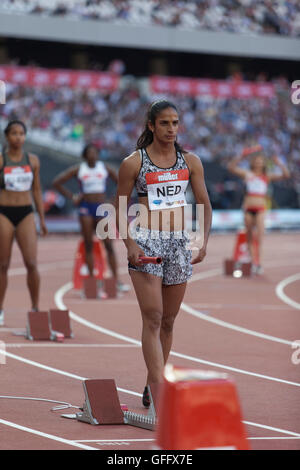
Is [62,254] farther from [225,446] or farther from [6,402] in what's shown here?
[225,446]

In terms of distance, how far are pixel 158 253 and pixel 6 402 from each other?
1696 millimetres

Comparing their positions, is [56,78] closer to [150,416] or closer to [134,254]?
[134,254]

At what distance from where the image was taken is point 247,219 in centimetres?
2009

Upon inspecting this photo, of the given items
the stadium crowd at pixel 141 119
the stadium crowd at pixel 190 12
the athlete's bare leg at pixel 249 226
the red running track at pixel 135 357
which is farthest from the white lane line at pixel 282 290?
the stadium crowd at pixel 190 12

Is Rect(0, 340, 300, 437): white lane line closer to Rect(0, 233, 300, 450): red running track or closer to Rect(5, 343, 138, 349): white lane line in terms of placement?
Rect(0, 233, 300, 450): red running track

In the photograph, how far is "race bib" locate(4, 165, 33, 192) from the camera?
38.1ft

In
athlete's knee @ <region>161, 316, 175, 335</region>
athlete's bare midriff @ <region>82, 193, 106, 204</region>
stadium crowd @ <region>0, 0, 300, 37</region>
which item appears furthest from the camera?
stadium crowd @ <region>0, 0, 300, 37</region>

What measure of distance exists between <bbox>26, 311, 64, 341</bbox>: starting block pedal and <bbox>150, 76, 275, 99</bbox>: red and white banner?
108 ft

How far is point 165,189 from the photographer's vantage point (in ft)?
23.7

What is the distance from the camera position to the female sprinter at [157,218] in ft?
23.4

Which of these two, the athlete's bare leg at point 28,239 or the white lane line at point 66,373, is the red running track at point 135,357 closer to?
the white lane line at point 66,373

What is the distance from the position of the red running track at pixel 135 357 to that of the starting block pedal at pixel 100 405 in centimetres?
8

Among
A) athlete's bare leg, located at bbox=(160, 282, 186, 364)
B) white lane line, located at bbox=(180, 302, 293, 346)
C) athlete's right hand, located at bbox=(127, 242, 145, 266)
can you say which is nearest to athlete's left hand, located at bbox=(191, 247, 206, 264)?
athlete's bare leg, located at bbox=(160, 282, 186, 364)
